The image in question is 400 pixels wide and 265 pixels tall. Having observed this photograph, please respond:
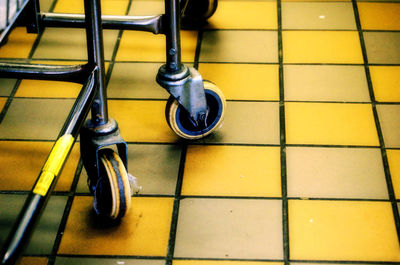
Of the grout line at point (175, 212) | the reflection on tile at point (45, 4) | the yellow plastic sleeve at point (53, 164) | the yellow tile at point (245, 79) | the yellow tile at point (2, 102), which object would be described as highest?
the reflection on tile at point (45, 4)

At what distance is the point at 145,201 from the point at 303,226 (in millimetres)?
492

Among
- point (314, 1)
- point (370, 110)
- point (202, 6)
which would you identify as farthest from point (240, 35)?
point (370, 110)

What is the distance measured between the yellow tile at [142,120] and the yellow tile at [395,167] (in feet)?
2.40

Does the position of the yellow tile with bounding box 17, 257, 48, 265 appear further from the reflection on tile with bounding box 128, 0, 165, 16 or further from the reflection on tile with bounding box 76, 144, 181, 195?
the reflection on tile with bounding box 128, 0, 165, 16

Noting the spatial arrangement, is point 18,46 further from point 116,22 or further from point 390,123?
point 390,123

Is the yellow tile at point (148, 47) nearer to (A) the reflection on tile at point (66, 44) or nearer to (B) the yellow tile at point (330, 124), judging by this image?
(A) the reflection on tile at point (66, 44)

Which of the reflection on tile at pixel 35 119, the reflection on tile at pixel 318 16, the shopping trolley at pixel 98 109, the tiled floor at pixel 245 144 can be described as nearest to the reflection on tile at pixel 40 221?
the tiled floor at pixel 245 144

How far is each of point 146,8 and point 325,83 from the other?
3.13 ft

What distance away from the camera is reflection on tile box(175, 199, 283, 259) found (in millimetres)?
1775

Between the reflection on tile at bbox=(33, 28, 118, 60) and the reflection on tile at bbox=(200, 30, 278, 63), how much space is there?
1.34 feet

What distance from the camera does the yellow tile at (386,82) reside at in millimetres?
2350

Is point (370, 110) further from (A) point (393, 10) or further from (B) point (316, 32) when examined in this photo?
(A) point (393, 10)

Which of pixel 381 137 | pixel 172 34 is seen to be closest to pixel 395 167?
pixel 381 137

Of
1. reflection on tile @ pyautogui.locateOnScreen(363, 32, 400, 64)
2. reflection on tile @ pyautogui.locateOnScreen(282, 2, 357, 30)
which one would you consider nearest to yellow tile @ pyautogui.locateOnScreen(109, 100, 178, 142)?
reflection on tile @ pyautogui.locateOnScreen(282, 2, 357, 30)
